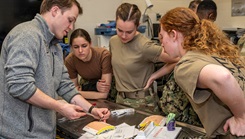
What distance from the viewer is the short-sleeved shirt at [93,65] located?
190 cm

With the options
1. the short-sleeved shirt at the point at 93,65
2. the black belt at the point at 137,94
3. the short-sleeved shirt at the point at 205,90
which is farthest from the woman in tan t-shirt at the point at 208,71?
the short-sleeved shirt at the point at 93,65

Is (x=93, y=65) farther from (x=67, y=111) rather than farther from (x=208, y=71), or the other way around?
(x=208, y=71)

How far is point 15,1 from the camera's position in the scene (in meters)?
2.59

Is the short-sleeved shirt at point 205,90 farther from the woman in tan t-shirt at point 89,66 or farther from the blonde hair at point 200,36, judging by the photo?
the woman in tan t-shirt at point 89,66

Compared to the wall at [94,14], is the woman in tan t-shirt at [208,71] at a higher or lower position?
lower

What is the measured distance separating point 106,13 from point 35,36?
272cm

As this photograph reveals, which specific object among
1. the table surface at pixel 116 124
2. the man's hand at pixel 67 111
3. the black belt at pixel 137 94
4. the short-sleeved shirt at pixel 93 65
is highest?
the short-sleeved shirt at pixel 93 65

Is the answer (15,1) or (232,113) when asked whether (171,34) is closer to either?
(232,113)

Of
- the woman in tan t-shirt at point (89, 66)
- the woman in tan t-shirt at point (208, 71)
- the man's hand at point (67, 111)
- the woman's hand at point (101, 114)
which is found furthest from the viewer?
the woman in tan t-shirt at point (89, 66)

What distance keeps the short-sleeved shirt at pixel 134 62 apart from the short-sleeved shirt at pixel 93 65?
111mm

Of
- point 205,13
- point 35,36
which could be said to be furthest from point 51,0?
point 205,13

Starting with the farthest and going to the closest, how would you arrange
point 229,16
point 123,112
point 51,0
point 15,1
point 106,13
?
point 106,13 < point 229,16 < point 15,1 < point 123,112 < point 51,0

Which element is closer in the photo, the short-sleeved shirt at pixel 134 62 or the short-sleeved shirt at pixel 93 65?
the short-sleeved shirt at pixel 134 62

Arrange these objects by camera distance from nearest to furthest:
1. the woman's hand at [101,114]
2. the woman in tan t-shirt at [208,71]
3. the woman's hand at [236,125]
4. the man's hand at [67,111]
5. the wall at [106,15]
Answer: the woman in tan t-shirt at [208,71] < the woman's hand at [236,125] < the man's hand at [67,111] < the woman's hand at [101,114] < the wall at [106,15]
